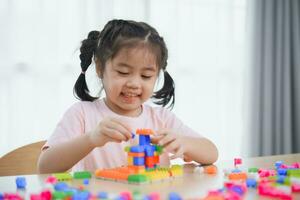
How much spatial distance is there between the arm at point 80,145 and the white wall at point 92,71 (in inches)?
54.0

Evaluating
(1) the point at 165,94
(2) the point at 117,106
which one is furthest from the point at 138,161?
(1) the point at 165,94

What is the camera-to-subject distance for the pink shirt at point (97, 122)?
144 centimetres

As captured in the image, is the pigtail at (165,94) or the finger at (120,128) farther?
the pigtail at (165,94)

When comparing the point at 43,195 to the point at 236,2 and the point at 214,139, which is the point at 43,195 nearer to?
the point at 214,139

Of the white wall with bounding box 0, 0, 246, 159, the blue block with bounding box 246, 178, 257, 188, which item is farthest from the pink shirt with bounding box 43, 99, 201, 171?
the white wall with bounding box 0, 0, 246, 159

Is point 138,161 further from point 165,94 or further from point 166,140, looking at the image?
point 165,94

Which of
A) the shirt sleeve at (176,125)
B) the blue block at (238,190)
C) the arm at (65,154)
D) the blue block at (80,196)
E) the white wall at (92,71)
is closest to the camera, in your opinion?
the blue block at (80,196)

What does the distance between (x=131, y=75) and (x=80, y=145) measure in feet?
0.98

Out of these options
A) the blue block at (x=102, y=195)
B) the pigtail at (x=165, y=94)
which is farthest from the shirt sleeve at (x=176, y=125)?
the blue block at (x=102, y=195)

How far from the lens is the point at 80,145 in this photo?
1.21m

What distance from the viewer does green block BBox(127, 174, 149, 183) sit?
0.96m

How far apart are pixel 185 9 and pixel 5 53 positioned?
4.25 feet

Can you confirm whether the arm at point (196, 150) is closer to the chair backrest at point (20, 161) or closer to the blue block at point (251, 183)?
the blue block at point (251, 183)

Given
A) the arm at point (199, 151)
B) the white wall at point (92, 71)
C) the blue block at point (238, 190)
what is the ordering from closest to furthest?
the blue block at point (238, 190) < the arm at point (199, 151) < the white wall at point (92, 71)
